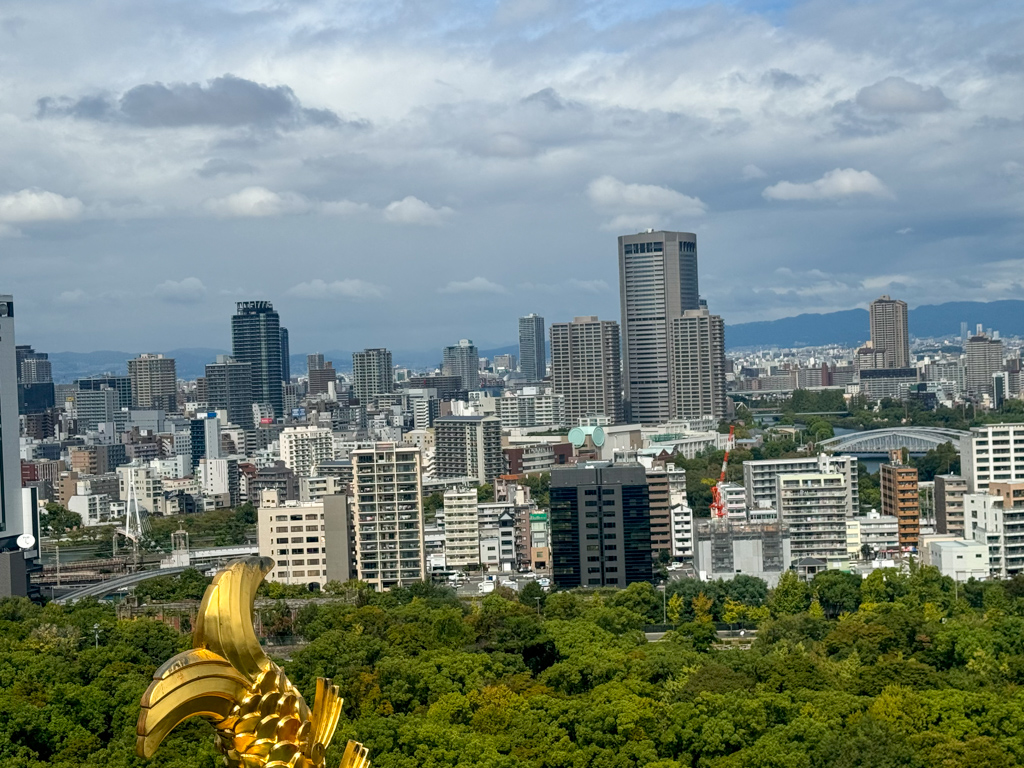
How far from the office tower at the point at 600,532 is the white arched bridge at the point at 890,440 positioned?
84.1ft

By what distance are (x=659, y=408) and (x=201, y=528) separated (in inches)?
1256

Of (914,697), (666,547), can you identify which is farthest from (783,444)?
(914,697)

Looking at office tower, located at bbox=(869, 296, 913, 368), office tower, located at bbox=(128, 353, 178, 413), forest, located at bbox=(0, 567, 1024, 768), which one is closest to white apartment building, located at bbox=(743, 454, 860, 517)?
forest, located at bbox=(0, 567, 1024, 768)

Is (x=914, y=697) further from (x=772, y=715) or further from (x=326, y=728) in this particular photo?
(x=326, y=728)

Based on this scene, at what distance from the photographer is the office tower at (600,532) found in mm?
24109

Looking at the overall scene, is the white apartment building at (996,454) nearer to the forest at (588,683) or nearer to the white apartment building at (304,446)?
the forest at (588,683)

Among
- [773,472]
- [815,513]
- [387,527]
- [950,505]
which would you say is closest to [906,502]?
[950,505]

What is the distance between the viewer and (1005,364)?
83.7 m

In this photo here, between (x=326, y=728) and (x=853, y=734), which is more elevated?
(x=326, y=728)

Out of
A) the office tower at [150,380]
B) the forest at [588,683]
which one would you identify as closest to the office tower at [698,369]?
the office tower at [150,380]

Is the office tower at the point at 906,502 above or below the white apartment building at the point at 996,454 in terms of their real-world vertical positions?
below

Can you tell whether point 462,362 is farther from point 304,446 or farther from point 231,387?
point 304,446

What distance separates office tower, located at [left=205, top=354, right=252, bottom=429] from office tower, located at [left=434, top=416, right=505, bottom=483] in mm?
29862

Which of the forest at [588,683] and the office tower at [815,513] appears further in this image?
the office tower at [815,513]
